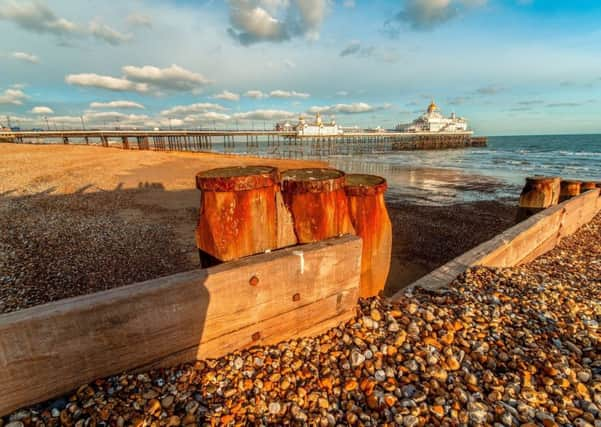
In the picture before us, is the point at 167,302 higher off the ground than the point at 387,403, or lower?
higher

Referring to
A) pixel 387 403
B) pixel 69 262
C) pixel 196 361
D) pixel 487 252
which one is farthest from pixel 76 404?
pixel 69 262

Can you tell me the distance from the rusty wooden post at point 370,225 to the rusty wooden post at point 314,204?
1.36 feet

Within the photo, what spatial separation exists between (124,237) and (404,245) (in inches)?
336

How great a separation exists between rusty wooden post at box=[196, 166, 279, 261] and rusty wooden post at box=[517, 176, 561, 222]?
7.42 metres

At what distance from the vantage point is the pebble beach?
5.97ft

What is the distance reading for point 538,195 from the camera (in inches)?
A: 272

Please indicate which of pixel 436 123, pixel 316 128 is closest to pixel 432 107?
pixel 436 123

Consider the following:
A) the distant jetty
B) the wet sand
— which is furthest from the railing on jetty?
the wet sand

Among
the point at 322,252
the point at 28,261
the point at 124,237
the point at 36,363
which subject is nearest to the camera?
the point at 36,363

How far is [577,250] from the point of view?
6176 millimetres

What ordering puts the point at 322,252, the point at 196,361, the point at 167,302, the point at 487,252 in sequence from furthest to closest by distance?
1. the point at 487,252
2. the point at 322,252
3. the point at 196,361
4. the point at 167,302

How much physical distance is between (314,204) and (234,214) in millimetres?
871

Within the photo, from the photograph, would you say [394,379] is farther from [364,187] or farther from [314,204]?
[364,187]

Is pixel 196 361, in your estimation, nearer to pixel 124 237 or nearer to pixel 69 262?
pixel 69 262
